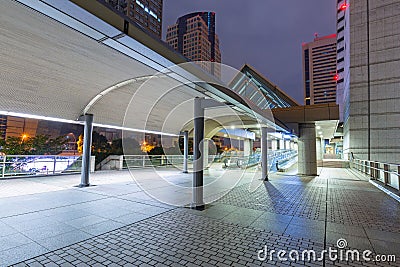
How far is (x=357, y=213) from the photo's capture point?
5.60 m

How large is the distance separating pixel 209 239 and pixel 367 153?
2083 centimetres

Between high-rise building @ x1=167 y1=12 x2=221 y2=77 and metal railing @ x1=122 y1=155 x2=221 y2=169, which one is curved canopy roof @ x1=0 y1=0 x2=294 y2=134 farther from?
high-rise building @ x1=167 y1=12 x2=221 y2=77

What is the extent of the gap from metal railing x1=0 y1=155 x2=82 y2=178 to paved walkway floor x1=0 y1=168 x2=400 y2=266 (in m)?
5.19

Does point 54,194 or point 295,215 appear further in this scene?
point 54,194

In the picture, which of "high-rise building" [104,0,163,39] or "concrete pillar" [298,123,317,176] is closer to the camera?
"concrete pillar" [298,123,317,176]

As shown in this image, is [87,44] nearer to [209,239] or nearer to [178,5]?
[209,239]

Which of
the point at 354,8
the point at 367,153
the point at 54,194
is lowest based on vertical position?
the point at 54,194

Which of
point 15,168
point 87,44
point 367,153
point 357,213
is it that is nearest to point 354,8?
point 367,153

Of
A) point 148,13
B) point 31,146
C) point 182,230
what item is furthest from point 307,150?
point 148,13

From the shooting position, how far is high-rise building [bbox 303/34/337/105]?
131500 millimetres

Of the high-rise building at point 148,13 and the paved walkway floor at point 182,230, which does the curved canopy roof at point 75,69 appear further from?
the high-rise building at point 148,13

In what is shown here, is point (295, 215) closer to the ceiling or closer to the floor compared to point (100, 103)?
closer to the floor

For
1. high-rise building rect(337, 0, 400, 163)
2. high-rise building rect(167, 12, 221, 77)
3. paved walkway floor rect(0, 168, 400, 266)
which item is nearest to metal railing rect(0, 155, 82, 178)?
paved walkway floor rect(0, 168, 400, 266)

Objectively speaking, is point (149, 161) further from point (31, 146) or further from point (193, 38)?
point (193, 38)
